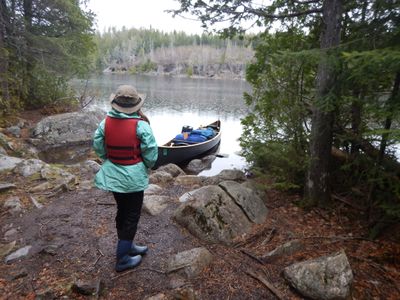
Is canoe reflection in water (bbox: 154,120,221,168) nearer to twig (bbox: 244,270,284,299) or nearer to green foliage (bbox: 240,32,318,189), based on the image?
green foliage (bbox: 240,32,318,189)

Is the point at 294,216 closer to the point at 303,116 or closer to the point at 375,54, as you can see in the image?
the point at 303,116

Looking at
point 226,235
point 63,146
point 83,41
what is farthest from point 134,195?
point 83,41

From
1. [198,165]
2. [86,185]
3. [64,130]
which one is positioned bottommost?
[198,165]

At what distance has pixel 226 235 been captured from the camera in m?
3.93

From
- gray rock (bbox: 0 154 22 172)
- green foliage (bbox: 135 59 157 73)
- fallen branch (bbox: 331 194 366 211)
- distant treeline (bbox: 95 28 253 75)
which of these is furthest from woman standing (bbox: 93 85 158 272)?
green foliage (bbox: 135 59 157 73)

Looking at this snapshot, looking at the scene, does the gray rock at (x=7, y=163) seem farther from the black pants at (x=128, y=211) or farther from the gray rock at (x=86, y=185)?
the black pants at (x=128, y=211)

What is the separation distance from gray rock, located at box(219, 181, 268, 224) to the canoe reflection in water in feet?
21.9

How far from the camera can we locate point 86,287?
115 inches

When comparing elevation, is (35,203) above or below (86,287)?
below

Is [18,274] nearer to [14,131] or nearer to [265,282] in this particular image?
[265,282]

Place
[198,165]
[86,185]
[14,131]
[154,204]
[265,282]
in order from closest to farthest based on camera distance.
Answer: [265,282] < [154,204] < [86,185] < [14,131] < [198,165]

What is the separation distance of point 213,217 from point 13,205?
124 inches

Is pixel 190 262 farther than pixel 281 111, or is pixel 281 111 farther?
Answer: pixel 281 111

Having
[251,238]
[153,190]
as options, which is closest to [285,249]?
[251,238]
